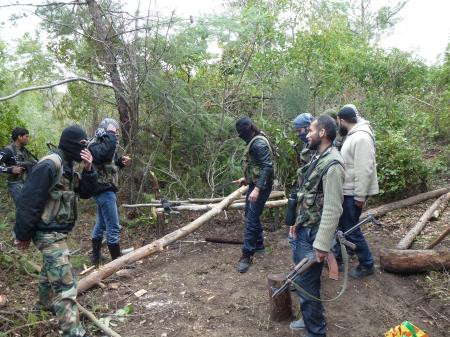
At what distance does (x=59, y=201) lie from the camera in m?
3.62

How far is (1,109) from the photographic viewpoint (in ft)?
29.2

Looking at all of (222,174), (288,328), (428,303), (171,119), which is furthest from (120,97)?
(428,303)

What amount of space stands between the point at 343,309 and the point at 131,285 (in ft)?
8.84

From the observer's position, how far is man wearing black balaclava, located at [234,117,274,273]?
A: 16.4ft

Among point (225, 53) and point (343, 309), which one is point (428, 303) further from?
point (225, 53)

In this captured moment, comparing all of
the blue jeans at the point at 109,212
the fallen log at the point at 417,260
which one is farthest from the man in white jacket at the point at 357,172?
the blue jeans at the point at 109,212

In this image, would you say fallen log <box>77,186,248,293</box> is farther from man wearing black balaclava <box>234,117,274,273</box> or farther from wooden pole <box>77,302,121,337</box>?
man wearing black balaclava <box>234,117,274,273</box>

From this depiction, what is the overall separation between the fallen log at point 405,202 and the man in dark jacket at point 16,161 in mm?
6116

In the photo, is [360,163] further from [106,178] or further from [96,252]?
[96,252]

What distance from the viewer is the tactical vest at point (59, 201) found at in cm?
356

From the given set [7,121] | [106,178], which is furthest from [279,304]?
[7,121]

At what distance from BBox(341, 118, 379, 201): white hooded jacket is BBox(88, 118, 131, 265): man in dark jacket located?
10.1 ft

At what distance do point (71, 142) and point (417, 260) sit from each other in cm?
429

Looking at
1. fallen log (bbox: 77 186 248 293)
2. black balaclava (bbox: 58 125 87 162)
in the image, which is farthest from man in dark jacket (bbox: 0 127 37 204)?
black balaclava (bbox: 58 125 87 162)
